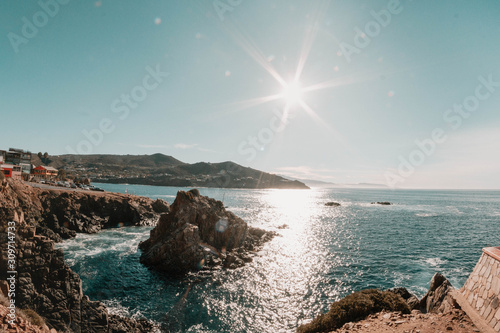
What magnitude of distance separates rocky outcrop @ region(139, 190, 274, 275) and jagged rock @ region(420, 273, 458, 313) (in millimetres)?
23080

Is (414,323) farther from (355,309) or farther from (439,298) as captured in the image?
(439,298)

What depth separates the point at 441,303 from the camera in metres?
14.9

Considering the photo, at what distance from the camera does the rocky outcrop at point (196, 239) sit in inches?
1297

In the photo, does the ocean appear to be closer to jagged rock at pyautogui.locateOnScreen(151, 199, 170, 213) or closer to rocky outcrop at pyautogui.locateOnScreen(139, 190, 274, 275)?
rocky outcrop at pyautogui.locateOnScreen(139, 190, 274, 275)

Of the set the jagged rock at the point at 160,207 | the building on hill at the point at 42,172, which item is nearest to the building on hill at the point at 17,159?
the building on hill at the point at 42,172

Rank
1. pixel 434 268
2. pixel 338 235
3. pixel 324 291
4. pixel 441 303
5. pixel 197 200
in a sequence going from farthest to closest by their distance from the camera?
pixel 338 235, pixel 197 200, pixel 434 268, pixel 324 291, pixel 441 303

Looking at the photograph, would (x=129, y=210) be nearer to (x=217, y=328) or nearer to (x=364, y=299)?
(x=217, y=328)

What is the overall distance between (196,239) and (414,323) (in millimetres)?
28834

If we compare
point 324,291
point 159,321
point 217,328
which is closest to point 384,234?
point 324,291

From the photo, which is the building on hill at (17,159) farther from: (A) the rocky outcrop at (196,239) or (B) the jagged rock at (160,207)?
(A) the rocky outcrop at (196,239)

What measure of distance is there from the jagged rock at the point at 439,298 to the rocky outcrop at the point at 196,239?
75.7 feet

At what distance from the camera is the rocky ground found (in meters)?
11.3

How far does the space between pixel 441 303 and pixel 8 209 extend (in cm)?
3612

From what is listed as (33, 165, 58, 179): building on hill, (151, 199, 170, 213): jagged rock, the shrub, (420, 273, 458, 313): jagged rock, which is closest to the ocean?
the shrub
